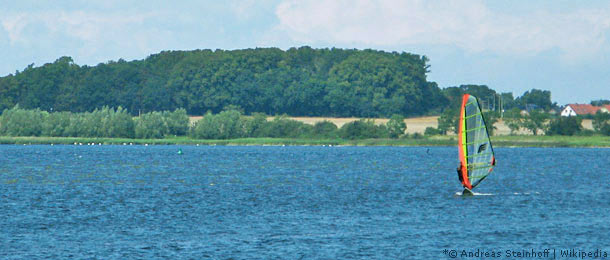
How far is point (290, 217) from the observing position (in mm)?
60000

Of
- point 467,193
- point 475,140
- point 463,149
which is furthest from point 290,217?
point 467,193

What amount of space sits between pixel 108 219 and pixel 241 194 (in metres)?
21.9

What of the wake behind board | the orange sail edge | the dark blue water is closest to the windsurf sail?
the orange sail edge

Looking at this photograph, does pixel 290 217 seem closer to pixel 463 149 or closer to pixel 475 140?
pixel 463 149

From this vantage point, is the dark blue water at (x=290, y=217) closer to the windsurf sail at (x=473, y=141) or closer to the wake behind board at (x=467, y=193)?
the wake behind board at (x=467, y=193)

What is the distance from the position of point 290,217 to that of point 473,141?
53.2ft

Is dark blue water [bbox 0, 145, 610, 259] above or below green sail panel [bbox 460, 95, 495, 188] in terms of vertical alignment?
below

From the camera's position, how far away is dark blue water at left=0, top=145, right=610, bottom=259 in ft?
153

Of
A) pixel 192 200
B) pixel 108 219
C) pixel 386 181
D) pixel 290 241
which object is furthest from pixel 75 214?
pixel 386 181

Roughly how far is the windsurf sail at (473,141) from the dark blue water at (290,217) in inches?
107

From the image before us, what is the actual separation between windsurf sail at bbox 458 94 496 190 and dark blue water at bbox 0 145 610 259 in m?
2.71

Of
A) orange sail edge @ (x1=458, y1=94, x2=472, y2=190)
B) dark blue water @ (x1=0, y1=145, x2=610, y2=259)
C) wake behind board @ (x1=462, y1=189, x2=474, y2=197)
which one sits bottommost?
dark blue water @ (x1=0, y1=145, x2=610, y2=259)

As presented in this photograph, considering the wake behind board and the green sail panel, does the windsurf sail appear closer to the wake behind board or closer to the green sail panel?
the green sail panel

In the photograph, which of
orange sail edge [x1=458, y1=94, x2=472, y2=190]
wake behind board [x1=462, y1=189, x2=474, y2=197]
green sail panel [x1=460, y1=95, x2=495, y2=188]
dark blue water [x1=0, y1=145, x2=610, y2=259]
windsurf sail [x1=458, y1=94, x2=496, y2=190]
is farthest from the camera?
wake behind board [x1=462, y1=189, x2=474, y2=197]
